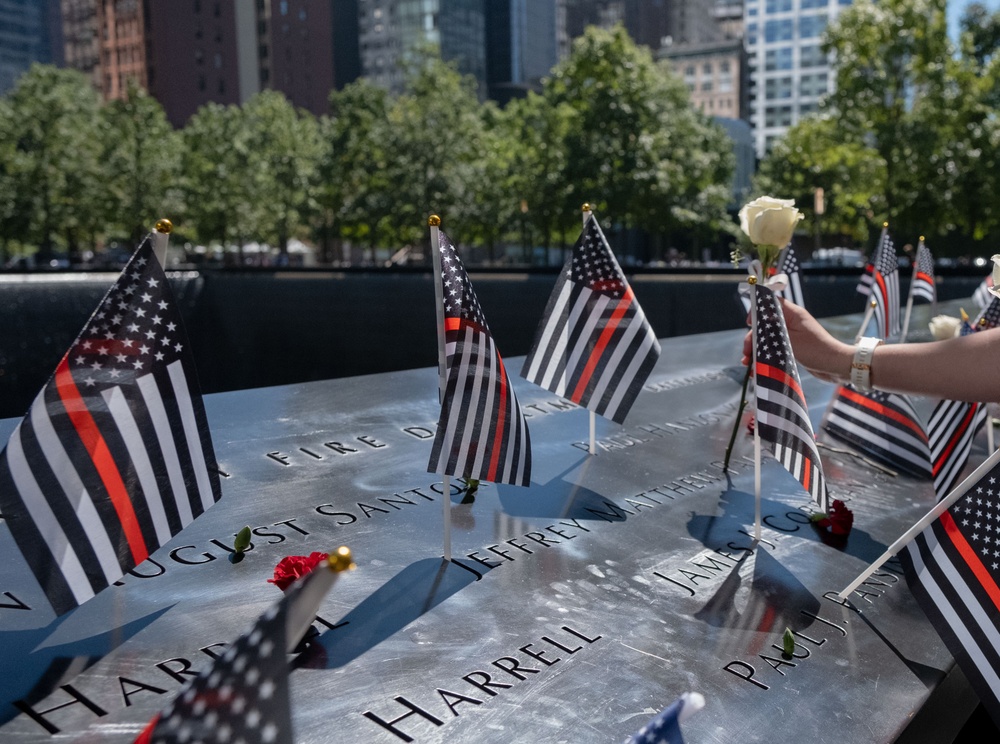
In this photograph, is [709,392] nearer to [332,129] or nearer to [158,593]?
[158,593]

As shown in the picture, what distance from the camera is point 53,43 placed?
6944cm

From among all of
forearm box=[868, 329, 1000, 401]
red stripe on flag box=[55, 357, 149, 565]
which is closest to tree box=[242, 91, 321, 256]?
red stripe on flag box=[55, 357, 149, 565]

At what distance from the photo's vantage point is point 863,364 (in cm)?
304

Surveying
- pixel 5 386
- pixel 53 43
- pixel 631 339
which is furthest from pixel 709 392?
pixel 53 43

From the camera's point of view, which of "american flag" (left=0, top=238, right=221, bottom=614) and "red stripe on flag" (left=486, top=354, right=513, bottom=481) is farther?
"red stripe on flag" (left=486, top=354, right=513, bottom=481)

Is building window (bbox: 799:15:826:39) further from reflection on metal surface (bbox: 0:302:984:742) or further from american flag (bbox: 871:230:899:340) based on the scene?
reflection on metal surface (bbox: 0:302:984:742)

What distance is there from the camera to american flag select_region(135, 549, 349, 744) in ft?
4.86

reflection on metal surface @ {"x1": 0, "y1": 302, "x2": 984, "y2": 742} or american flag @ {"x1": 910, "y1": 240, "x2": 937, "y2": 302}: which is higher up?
american flag @ {"x1": 910, "y1": 240, "x2": 937, "y2": 302}

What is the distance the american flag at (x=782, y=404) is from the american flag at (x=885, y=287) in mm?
4976

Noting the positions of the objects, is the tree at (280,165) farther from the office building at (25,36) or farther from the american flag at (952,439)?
the american flag at (952,439)

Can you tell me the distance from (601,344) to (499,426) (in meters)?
1.38

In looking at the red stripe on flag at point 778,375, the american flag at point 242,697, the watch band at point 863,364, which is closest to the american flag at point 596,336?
the red stripe on flag at point 778,375

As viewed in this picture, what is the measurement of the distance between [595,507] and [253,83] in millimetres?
85583

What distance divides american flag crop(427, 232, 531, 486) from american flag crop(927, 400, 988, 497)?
2.34m
